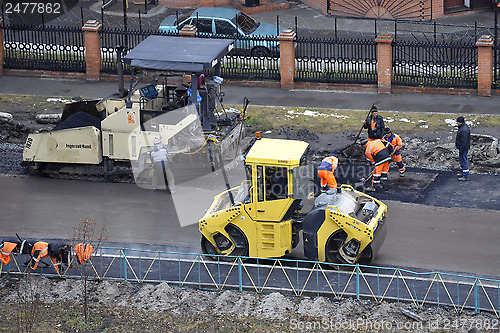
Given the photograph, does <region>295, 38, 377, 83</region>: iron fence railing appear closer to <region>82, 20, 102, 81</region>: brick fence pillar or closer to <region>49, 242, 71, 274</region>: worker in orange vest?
<region>82, 20, 102, 81</region>: brick fence pillar

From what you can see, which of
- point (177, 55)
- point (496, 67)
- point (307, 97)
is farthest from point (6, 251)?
point (496, 67)

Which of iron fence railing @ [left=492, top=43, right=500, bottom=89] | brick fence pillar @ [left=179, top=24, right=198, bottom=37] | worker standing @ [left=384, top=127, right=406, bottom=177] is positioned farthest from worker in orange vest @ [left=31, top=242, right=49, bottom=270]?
iron fence railing @ [left=492, top=43, right=500, bottom=89]

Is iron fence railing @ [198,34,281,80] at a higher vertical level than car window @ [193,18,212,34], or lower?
lower

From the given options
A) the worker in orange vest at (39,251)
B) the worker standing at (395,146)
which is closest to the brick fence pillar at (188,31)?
the worker standing at (395,146)

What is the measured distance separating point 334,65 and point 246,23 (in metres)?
4.18

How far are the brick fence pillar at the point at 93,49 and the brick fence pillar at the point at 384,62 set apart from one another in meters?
8.08

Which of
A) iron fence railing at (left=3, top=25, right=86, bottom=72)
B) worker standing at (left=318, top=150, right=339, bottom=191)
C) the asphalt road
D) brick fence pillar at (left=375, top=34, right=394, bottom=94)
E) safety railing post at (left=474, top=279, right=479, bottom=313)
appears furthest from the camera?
iron fence railing at (left=3, top=25, right=86, bottom=72)

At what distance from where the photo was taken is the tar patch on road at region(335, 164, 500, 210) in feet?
65.8

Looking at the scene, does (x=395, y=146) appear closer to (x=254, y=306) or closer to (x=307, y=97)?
(x=307, y=97)

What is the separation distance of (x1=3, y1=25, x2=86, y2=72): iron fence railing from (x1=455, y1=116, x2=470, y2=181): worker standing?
498 inches

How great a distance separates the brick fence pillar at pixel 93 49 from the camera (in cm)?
2889

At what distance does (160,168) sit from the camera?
20.9 meters

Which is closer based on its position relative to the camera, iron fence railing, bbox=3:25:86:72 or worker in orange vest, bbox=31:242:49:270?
worker in orange vest, bbox=31:242:49:270

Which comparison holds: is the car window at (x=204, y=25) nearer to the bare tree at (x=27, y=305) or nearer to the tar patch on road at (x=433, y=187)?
the tar patch on road at (x=433, y=187)
